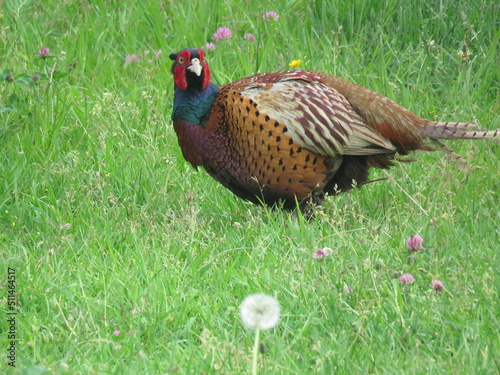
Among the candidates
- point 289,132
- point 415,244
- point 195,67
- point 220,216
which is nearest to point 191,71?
point 195,67

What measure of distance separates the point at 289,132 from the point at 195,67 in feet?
2.03

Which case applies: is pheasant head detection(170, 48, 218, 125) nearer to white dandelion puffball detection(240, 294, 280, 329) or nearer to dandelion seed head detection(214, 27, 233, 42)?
dandelion seed head detection(214, 27, 233, 42)

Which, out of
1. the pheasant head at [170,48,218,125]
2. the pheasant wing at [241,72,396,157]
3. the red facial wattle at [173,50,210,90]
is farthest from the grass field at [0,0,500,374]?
the red facial wattle at [173,50,210,90]

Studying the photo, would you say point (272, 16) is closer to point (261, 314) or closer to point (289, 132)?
point (289, 132)

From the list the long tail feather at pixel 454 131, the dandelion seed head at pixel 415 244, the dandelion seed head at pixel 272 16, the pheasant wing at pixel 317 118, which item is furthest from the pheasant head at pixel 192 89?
the dandelion seed head at pixel 272 16

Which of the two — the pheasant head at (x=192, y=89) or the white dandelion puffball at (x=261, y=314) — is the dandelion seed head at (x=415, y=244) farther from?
the pheasant head at (x=192, y=89)

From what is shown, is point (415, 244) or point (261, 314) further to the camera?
point (415, 244)

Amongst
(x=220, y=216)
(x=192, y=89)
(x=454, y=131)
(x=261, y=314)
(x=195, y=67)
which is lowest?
(x=220, y=216)

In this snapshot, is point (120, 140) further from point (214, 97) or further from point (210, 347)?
point (210, 347)

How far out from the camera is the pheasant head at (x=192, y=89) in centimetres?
480

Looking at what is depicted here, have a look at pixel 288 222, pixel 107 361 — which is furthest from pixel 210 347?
pixel 288 222

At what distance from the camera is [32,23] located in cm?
698

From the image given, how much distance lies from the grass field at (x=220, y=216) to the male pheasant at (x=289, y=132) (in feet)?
0.63

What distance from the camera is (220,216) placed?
194 inches
